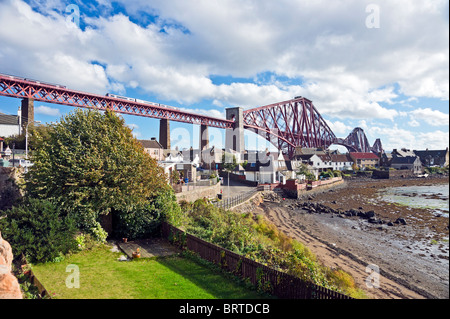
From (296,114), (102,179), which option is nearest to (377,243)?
(102,179)

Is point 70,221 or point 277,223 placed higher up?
point 70,221

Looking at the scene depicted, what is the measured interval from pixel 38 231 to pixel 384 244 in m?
25.0

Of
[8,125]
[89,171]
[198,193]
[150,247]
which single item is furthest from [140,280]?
[8,125]

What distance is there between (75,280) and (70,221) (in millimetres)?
3537

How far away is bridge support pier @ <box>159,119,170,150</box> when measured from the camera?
58.9 m

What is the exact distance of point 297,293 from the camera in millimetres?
8391

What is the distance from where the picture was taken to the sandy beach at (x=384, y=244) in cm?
1534

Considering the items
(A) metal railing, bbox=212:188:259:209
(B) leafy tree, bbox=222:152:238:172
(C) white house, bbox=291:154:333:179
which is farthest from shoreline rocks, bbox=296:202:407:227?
(C) white house, bbox=291:154:333:179

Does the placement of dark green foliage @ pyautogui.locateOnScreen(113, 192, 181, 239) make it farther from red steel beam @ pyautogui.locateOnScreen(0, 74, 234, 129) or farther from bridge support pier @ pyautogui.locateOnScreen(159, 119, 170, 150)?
bridge support pier @ pyautogui.locateOnScreen(159, 119, 170, 150)

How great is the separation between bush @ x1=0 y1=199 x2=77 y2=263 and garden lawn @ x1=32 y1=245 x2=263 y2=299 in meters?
0.58

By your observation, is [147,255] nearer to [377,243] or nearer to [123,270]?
[123,270]

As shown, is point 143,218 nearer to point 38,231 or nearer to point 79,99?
point 38,231

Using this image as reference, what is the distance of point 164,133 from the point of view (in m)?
60.4

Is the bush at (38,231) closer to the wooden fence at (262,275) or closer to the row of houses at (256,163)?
the wooden fence at (262,275)
